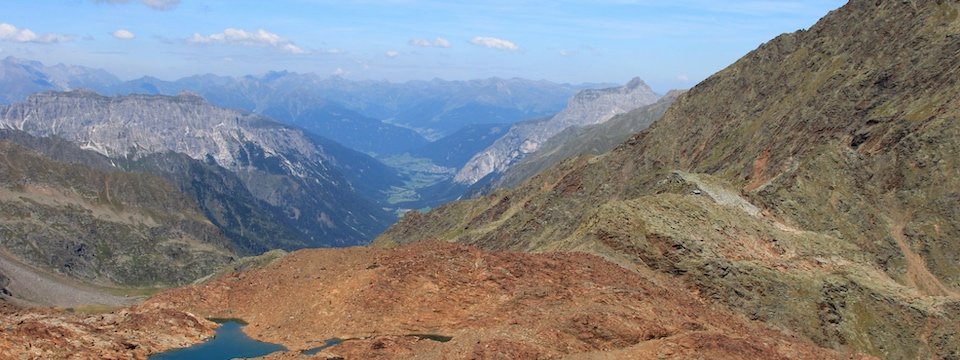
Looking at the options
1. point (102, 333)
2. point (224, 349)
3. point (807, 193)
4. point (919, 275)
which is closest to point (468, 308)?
point (224, 349)

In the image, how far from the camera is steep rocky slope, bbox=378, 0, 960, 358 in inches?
2386

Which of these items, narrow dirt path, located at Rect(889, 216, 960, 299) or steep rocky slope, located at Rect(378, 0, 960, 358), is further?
narrow dirt path, located at Rect(889, 216, 960, 299)

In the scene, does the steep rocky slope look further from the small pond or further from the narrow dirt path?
the small pond

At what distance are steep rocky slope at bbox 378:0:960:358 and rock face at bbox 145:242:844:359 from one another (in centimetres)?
938

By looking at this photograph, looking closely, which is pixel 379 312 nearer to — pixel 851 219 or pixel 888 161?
pixel 851 219

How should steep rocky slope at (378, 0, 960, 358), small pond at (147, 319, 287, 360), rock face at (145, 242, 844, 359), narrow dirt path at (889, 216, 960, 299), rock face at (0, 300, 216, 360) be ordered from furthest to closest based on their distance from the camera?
narrow dirt path at (889, 216, 960, 299)
steep rocky slope at (378, 0, 960, 358)
small pond at (147, 319, 287, 360)
rock face at (145, 242, 844, 359)
rock face at (0, 300, 216, 360)

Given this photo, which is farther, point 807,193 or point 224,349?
point 807,193

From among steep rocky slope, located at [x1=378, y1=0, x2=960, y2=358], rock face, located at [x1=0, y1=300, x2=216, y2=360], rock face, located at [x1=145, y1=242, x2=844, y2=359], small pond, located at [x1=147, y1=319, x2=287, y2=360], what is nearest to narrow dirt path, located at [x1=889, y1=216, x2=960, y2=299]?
steep rocky slope, located at [x1=378, y1=0, x2=960, y2=358]

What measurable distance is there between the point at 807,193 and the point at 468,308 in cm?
6142

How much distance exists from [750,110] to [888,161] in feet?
143

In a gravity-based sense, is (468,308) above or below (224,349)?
above

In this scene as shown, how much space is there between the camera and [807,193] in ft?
297

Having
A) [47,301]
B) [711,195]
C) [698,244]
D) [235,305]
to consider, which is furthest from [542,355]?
[47,301]

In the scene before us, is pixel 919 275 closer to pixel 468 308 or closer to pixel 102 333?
pixel 468 308
